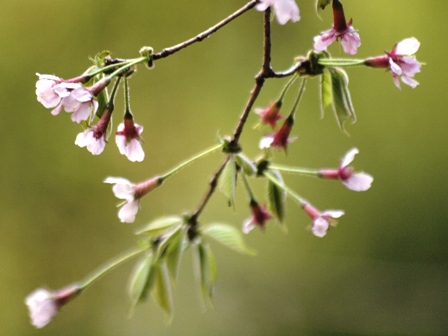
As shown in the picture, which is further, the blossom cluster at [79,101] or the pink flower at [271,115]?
the pink flower at [271,115]

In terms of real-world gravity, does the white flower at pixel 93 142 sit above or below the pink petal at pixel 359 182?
above

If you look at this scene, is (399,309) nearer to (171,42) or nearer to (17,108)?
(171,42)

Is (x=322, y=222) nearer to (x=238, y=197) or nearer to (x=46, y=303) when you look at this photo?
(x=46, y=303)

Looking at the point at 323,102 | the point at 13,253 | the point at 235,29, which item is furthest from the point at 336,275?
the point at 323,102

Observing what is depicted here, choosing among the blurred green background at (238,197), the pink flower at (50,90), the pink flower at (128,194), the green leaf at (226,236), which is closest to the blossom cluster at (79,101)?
the pink flower at (50,90)

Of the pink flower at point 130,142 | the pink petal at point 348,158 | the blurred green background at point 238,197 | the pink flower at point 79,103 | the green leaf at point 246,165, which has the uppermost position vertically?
the pink flower at point 79,103

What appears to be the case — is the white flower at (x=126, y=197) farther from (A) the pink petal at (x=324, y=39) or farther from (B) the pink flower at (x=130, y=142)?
(A) the pink petal at (x=324, y=39)

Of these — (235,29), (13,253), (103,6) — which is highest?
(103,6)
